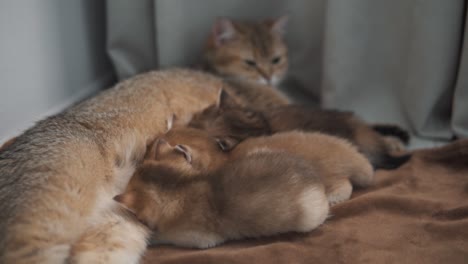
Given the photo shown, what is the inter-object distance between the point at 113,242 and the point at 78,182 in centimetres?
22

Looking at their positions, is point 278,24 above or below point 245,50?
above

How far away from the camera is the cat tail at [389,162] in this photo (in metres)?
2.13

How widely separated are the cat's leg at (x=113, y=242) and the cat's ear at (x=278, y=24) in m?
1.53

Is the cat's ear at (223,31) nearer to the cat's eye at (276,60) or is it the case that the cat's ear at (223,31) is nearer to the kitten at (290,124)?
the cat's eye at (276,60)

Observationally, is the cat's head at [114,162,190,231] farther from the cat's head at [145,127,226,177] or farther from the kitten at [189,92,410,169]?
the kitten at [189,92,410,169]

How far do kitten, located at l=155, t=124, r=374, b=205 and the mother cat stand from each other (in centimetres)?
→ 16

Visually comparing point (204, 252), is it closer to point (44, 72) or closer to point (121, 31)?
point (44, 72)

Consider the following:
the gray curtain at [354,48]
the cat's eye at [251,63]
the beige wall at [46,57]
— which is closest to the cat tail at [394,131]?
the gray curtain at [354,48]

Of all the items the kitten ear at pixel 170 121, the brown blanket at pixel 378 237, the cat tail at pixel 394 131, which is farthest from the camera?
the cat tail at pixel 394 131

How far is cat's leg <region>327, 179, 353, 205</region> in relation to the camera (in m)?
1.83

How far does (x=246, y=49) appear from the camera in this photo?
9.00ft

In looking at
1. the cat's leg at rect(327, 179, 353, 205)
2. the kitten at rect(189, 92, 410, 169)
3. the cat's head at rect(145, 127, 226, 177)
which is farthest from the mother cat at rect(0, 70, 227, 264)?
the cat's leg at rect(327, 179, 353, 205)

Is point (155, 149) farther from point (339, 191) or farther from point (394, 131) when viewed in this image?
point (394, 131)

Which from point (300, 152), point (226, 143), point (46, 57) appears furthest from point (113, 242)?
point (46, 57)
